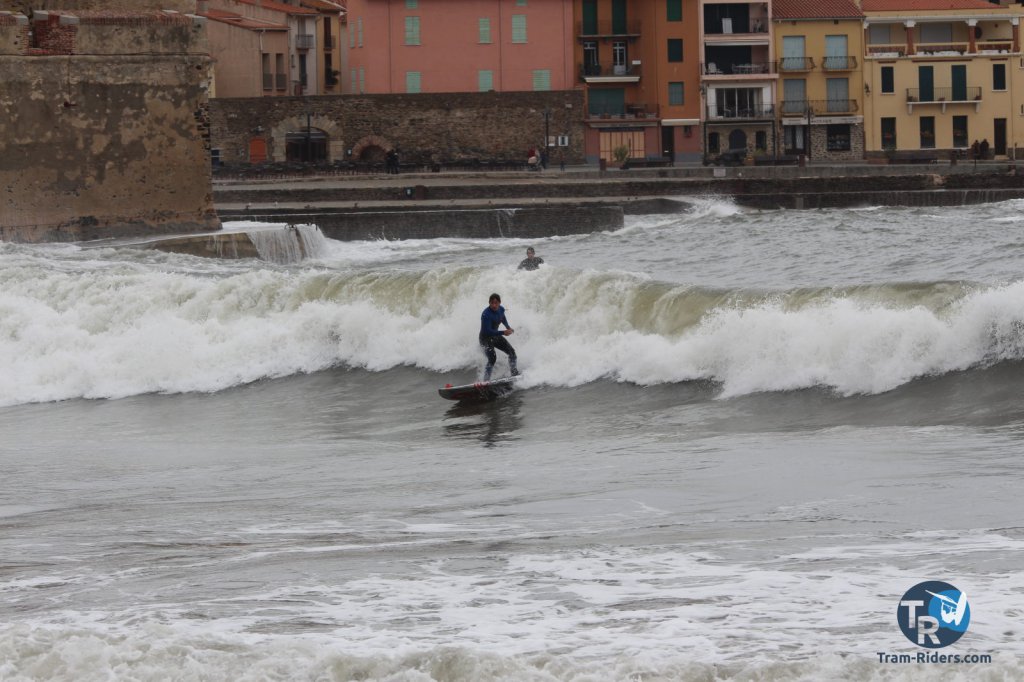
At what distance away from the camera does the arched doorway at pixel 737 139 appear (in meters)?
65.4

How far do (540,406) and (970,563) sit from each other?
27.1 ft

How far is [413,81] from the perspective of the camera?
65500 millimetres

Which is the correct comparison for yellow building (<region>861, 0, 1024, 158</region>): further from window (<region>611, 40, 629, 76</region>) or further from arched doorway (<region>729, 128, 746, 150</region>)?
window (<region>611, 40, 629, 76</region>)

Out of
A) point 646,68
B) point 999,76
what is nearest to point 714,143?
point 646,68

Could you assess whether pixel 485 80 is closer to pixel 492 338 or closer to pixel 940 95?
pixel 940 95

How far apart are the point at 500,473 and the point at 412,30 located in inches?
2181

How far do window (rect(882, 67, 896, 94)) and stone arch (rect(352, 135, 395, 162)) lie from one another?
20751mm

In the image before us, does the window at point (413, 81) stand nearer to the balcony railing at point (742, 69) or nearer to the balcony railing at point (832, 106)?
the balcony railing at point (742, 69)

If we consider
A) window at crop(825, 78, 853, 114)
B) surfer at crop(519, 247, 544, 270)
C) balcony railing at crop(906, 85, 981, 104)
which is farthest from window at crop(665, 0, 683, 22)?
surfer at crop(519, 247, 544, 270)

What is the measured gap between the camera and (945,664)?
6066 millimetres

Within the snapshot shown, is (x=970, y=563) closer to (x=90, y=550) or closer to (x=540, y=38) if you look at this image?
(x=90, y=550)

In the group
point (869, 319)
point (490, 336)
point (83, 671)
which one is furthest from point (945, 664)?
point (490, 336)

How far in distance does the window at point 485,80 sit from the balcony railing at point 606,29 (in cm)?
402

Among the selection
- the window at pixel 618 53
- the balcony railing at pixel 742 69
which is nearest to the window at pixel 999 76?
the balcony railing at pixel 742 69
